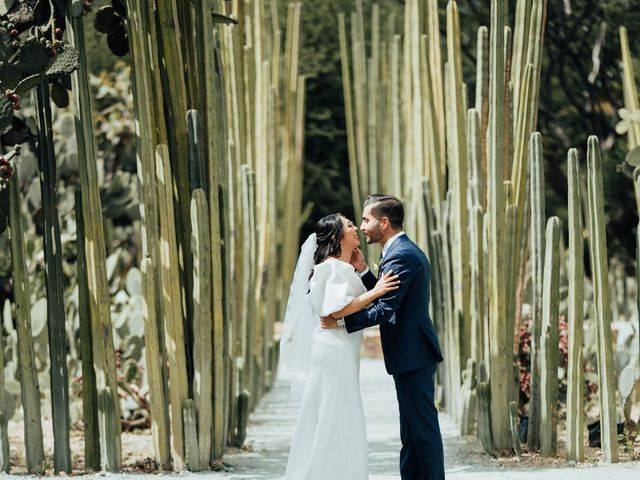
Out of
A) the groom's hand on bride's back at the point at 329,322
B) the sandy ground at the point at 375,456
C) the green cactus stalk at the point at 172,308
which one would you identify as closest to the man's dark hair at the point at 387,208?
the groom's hand on bride's back at the point at 329,322

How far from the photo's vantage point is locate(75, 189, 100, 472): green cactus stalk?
4188 millimetres

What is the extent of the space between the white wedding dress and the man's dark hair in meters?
0.20

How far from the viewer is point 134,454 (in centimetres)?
505

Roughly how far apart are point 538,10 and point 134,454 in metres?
2.54

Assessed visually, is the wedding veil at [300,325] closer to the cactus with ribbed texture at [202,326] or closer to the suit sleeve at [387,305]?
the suit sleeve at [387,305]

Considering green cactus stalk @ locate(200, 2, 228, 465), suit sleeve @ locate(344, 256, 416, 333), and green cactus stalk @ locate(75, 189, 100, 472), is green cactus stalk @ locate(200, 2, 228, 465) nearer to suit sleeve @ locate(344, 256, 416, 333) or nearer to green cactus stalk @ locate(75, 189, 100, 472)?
green cactus stalk @ locate(75, 189, 100, 472)

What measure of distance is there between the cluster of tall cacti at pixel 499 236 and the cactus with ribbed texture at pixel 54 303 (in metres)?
1.57

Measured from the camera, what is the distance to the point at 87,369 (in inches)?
166

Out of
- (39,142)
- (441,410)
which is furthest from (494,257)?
(441,410)

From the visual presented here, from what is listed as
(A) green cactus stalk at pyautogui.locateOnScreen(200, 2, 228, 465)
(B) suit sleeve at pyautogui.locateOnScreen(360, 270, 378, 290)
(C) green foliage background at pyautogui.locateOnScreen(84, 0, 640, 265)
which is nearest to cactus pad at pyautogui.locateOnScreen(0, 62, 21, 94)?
(A) green cactus stalk at pyautogui.locateOnScreen(200, 2, 228, 465)

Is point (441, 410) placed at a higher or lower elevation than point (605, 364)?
lower

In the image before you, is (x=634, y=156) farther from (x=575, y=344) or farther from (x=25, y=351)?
(x=25, y=351)

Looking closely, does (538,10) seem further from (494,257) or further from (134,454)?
(134,454)

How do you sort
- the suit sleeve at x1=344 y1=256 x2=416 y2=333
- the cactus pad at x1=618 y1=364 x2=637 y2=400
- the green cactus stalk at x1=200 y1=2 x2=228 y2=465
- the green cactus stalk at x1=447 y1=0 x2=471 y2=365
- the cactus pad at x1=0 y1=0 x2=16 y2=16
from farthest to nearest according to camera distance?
1. the green cactus stalk at x1=447 y1=0 x2=471 y2=365
2. the cactus pad at x1=618 y1=364 x2=637 y2=400
3. the green cactus stalk at x1=200 y1=2 x2=228 y2=465
4. the cactus pad at x1=0 y1=0 x2=16 y2=16
5. the suit sleeve at x1=344 y1=256 x2=416 y2=333
